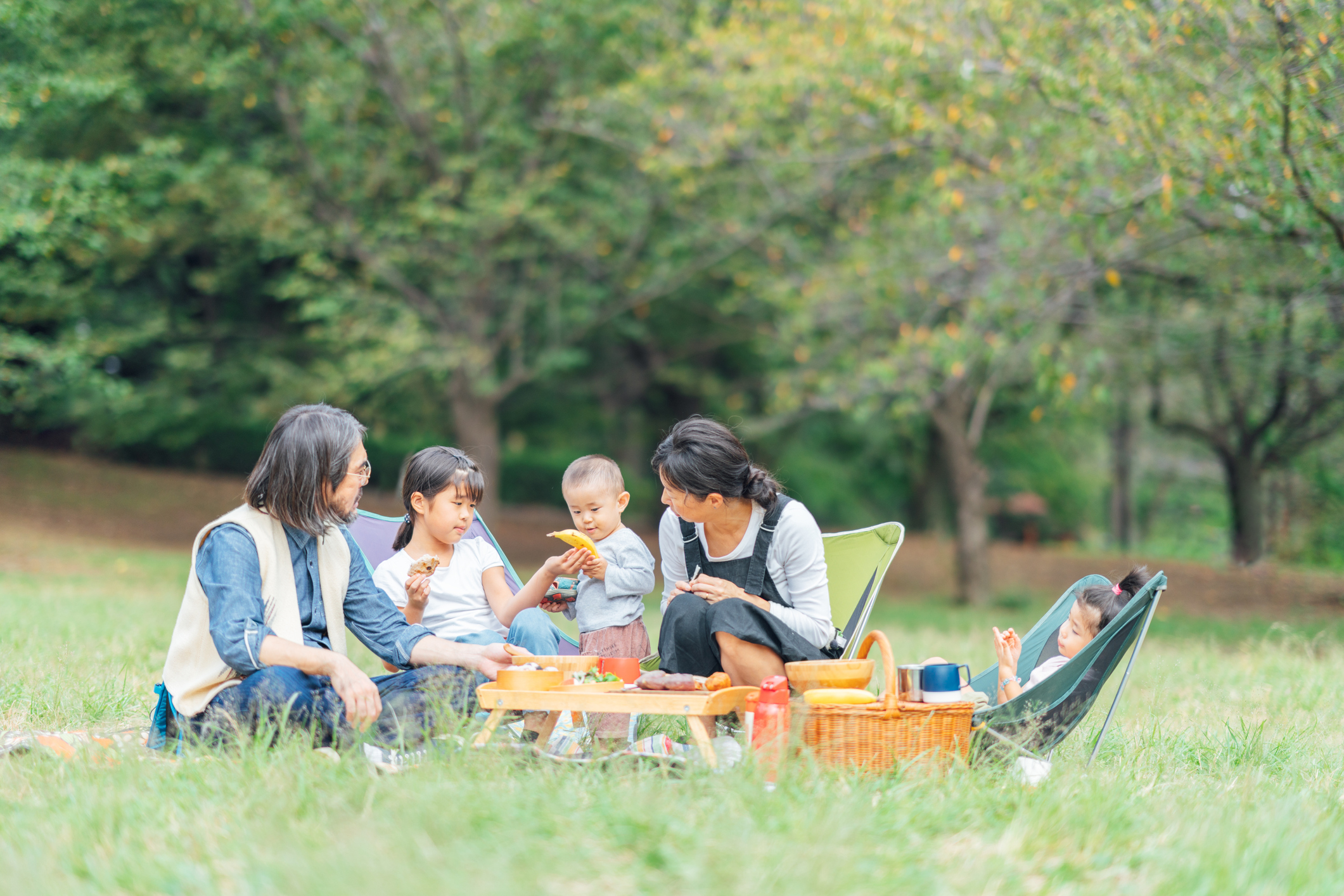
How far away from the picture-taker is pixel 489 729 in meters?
2.87

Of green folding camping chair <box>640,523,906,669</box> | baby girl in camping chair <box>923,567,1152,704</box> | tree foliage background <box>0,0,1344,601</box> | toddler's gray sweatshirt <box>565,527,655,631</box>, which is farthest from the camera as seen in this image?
tree foliage background <box>0,0,1344,601</box>

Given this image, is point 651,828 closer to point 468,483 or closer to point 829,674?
point 829,674

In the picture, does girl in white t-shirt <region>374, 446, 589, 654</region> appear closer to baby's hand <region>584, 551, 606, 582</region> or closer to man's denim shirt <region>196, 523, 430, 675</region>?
baby's hand <region>584, 551, 606, 582</region>

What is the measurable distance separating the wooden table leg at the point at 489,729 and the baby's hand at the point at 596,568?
651 mm

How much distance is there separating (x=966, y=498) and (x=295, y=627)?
887 centimetres

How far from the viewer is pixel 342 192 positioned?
1076 centimetres

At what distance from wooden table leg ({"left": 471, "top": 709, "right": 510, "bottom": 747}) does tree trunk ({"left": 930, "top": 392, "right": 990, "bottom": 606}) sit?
8.12 m

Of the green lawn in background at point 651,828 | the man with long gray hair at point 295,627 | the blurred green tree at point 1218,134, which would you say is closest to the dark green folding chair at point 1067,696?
the green lawn in background at point 651,828

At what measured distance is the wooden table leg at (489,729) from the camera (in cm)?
280

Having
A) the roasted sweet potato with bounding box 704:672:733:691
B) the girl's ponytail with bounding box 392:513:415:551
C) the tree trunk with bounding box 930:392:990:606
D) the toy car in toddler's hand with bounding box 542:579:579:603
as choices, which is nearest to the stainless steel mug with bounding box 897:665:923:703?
the roasted sweet potato with bounding box 704:672:733:691

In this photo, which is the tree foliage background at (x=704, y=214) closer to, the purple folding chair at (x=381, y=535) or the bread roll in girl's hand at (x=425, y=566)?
the purple folding chair at (x=381, y=535)

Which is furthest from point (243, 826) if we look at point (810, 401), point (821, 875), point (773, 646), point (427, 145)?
point (427, 145)

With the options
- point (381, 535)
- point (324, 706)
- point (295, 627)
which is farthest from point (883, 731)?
point (381, 535)

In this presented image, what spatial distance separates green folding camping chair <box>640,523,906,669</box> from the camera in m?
3.74
